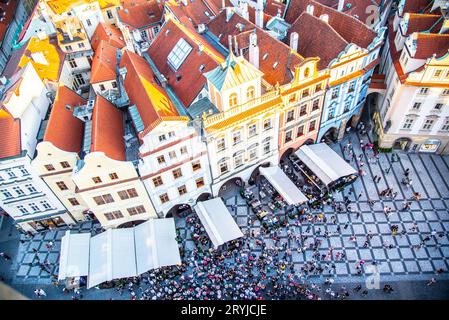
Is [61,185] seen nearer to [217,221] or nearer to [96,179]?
[96,179]

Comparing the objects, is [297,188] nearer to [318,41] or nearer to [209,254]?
[209,254]

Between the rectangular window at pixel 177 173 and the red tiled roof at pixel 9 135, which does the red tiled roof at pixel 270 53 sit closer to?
the rectangular window at pixel 177 173

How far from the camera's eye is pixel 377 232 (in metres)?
45.7

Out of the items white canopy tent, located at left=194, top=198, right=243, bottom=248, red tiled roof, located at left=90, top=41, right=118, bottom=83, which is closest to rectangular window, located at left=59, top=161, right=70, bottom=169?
red tiled roof, located at left=90, top=41, right=118, bottom=83

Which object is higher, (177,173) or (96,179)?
(96,179)

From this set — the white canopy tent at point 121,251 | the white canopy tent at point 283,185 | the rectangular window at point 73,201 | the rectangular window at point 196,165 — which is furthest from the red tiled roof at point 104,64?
the white canopy tent at point 283,185

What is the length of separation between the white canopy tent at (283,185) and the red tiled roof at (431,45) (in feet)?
76.6

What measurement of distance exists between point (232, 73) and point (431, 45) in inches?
1057

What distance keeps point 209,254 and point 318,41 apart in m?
32.6

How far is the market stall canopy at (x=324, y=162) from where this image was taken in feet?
161

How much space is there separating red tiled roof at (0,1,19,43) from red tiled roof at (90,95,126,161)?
5145cm

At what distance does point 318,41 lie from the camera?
48.5 metres

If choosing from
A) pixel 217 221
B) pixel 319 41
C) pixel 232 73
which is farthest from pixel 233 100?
pixel 319 41

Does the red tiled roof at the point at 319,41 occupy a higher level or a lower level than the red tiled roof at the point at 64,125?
higher
